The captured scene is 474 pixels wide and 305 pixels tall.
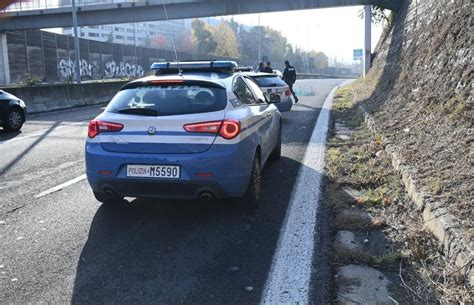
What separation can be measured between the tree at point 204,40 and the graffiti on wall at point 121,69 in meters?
42.8

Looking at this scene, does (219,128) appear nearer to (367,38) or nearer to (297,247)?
(297,247)

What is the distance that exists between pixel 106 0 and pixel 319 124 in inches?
1043

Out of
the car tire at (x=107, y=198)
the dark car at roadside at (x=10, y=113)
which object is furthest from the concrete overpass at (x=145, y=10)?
the car tire at (x=107, y=198)

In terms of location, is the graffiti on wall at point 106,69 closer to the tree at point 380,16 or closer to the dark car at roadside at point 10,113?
the tree at point 380,16

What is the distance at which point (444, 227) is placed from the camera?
4098mm

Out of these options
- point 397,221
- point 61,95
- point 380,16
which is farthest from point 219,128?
point 380,16

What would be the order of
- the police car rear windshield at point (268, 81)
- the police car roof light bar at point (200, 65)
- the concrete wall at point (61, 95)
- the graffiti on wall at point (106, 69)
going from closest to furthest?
the police car roof light bar at point (200, 65), the police car rear windshield at point (268, 81), the concrete wall at point (61, 95), the graffiti on wall at point (106, 69)

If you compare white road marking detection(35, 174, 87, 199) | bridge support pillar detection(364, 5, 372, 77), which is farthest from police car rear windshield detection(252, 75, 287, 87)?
bridge support pillar detection(364, 5, 372, 77)

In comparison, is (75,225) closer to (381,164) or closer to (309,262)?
(309,262)

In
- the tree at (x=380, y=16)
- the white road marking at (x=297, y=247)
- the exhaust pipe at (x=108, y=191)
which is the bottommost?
the white road marking at (x=297, y=247)

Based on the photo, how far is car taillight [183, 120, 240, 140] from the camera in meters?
4.92

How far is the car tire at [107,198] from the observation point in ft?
18.0

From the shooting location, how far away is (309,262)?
4156mm

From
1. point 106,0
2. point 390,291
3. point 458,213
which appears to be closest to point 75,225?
point 390,291
